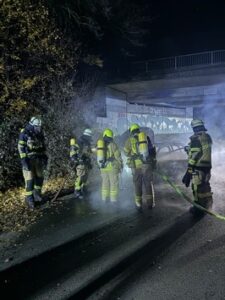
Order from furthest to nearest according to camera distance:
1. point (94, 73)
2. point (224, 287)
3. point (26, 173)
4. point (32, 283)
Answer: point (94, 73) < point (26, 173) < point (32, 283) < point (224, 287)

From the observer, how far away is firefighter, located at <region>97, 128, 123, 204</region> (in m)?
7.88

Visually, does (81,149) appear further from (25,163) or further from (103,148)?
(25,163)

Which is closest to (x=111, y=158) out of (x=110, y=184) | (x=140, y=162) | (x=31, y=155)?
(x=110, y=184)

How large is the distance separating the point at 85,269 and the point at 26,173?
3.80m

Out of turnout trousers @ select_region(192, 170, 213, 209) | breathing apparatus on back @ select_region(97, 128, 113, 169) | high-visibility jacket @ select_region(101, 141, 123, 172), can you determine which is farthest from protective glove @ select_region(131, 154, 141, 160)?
turnout trousers @ select_region(192, 170, 213, 209)

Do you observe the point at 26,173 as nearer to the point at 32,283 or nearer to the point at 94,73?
the point at 32,283

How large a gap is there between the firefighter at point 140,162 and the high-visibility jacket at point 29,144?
2.04 metres

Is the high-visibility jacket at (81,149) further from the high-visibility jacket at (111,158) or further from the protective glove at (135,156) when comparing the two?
the protective glove at (135,156)

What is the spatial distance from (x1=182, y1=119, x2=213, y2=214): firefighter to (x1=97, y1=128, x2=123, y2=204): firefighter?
5.57 feet

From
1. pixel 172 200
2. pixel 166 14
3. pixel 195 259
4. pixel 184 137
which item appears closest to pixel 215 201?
pixel 172 200

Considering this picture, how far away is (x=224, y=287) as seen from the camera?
395 cm

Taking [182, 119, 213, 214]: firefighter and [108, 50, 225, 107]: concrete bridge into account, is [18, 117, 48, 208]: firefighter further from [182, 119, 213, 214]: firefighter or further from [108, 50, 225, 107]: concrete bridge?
[108, 50, 225, 107]: concrete bridge

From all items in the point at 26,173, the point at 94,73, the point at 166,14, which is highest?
the point at 166,14

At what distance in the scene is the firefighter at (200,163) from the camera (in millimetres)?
7141
